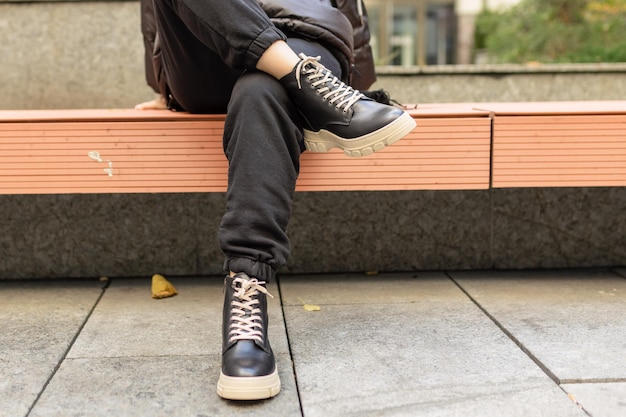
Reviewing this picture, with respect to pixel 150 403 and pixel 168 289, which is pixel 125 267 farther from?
pixel 150 403

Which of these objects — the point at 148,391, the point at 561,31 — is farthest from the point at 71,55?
the point at 561,31

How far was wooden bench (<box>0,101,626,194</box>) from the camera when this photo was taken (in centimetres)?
246

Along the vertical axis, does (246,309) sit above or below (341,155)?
below

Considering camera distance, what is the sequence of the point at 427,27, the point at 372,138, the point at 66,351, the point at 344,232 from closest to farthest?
the point at 372,138
the point at 66,351
the point at 344,232
the point at 427,27

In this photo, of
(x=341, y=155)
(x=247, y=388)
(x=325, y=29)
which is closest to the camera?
(x=247, y=388)

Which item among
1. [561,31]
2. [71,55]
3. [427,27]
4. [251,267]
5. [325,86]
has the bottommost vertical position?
[251,267]

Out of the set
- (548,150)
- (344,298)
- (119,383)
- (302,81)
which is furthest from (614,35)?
(119,383)

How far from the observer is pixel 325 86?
1.96 meters

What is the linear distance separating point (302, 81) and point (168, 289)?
1.03m

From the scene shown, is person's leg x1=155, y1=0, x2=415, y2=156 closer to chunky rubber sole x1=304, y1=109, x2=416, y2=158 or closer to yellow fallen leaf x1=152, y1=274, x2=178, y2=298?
chunky rubber sole x1=304, y1=109, x2=416, y2=158

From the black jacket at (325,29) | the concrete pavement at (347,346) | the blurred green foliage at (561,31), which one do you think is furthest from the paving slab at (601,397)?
the blurred green foliage at (561,31)

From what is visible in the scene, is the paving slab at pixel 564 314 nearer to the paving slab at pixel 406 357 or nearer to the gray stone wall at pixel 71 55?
the paving slab at pixel 406 357

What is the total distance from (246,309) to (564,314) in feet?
3.58

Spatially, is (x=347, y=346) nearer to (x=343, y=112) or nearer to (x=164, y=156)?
(x=343, y=112)
